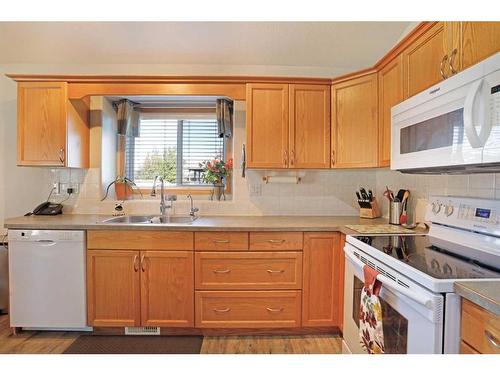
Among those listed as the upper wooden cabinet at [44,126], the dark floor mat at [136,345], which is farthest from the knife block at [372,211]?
the upper wooden cabinet at [44,126]

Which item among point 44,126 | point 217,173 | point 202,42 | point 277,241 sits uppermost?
point 202,42

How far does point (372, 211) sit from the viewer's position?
2576mm

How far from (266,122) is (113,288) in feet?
5.76

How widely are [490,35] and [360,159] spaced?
121 cm

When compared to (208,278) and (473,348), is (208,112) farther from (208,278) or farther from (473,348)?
(473,348)

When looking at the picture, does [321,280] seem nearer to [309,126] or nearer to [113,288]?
[309,126]

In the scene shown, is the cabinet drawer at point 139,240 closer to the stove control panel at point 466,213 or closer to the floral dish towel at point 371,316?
the floral dish towel at point 371,316

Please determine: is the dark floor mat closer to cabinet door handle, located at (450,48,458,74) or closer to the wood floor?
the wood floor

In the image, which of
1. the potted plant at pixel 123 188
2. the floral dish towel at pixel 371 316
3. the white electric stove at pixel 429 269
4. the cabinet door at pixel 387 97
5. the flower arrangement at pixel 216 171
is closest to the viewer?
the white electric stove at pixel 429 269

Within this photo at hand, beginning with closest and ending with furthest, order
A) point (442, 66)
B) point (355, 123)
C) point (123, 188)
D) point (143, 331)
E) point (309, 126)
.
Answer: point (442, 66)
point (143, 331)
point (355, 123)
point (309, 126)
point (123, 188)

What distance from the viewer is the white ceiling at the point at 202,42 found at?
2223mm

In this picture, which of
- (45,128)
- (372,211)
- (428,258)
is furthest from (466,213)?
(45,128)

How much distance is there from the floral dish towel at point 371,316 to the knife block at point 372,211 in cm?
120

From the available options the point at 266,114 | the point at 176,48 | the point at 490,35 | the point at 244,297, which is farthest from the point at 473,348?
the point at 176,48
